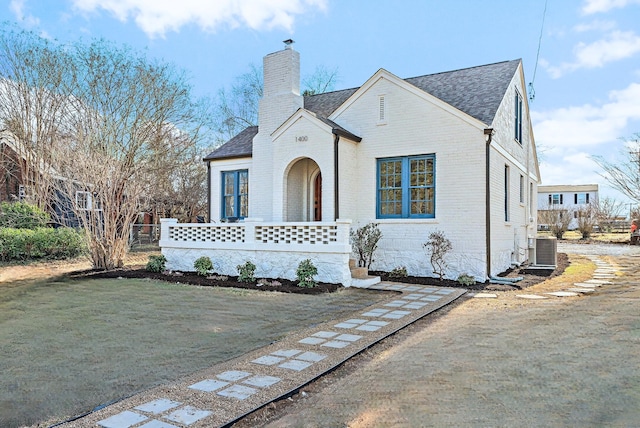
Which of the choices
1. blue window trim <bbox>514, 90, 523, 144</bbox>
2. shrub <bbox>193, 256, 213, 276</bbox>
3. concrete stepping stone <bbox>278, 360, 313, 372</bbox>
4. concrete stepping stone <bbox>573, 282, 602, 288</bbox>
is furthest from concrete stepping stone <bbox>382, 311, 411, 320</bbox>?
blue window trim <bbox>514, 90, 523, 144</bbox>

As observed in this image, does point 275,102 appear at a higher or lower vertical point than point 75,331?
higher

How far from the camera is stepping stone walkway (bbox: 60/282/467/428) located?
334 centimetres

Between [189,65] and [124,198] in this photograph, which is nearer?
[124,198]

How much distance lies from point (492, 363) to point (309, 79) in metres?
29.6

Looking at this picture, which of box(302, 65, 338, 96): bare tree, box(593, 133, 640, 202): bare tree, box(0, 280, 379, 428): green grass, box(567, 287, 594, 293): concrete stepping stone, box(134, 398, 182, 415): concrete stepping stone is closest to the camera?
box(134, 398, 182, 415): concrete stepping stone

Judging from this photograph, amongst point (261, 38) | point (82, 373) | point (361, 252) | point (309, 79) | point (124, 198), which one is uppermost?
point (309, 79)

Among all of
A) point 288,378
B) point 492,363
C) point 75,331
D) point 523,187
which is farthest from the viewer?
point 523,187

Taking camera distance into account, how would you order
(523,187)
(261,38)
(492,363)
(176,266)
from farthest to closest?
(261,38) < (523,187) < (176,266) < (492,363)

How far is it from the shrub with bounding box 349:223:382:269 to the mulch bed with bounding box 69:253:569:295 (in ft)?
1.82

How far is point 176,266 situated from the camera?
43.2 feet

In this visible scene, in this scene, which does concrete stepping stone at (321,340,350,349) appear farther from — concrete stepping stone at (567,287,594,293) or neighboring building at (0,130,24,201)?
neighboring building at (0,130,24,201)

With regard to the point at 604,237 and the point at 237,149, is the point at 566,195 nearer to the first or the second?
the point at 604,237

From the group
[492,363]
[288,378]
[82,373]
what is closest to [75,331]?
[82,373]

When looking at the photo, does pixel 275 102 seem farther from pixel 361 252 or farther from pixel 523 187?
pixel 523 187
